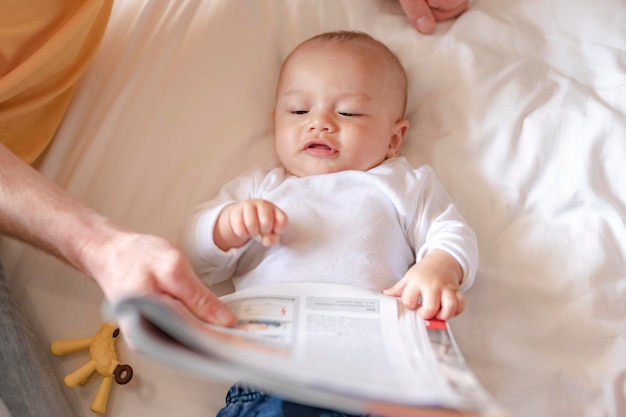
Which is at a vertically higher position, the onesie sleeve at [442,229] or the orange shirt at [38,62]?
the orange shirt at [38,62]

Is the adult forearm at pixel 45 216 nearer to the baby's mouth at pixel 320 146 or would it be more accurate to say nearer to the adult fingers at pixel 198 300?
the adult fingers at pixel 198 300

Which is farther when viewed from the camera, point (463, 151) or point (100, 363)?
point (463, 151)

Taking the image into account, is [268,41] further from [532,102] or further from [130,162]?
[532,102]

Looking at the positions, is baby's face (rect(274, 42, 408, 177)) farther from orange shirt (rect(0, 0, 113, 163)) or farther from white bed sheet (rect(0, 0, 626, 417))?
orange shirt (rect(0, 0, 113, 163))

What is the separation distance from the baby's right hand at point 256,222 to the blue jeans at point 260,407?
23 cm

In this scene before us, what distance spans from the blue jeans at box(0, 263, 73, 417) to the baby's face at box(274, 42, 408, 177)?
0.55 metres

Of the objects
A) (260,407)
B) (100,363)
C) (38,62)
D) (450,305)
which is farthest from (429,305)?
(38,62)

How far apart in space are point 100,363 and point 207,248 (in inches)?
9.7

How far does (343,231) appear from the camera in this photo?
3.71ft

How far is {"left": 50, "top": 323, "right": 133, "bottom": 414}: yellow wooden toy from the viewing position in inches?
41.2

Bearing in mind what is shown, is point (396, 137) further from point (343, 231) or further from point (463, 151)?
point (343, 231)

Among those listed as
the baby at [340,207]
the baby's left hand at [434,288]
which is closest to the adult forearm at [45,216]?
the baby at [340,207]

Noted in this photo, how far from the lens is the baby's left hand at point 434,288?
97cm

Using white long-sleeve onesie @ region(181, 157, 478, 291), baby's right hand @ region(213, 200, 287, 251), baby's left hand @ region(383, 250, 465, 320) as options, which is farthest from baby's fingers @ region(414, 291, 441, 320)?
baby's right hand @ region(213, 200, 287, 251)
